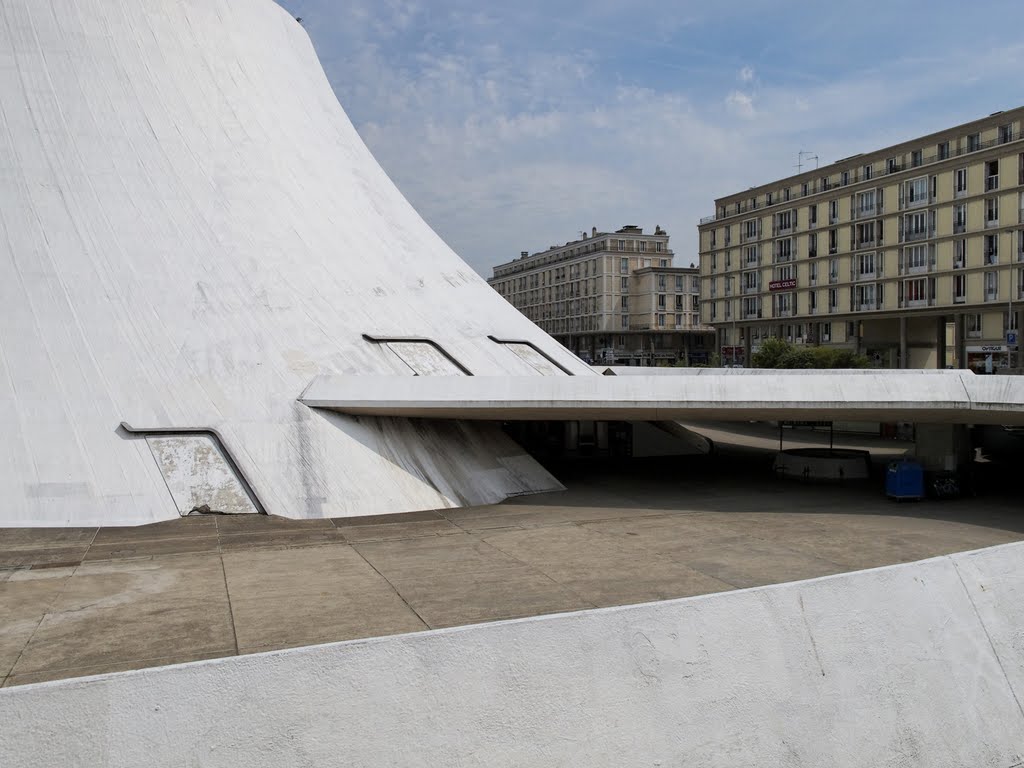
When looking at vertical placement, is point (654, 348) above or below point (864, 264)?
below

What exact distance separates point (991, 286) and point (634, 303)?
137ft

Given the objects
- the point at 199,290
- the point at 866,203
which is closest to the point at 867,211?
the point at 866,203

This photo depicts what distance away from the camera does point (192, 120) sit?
17.7 metres

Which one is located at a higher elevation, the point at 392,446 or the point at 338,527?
the point at 392,446

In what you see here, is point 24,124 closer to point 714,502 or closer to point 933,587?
point 714,502

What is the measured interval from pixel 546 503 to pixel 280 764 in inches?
412

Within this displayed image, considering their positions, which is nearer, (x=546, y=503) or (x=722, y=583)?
(x=722, y=583)

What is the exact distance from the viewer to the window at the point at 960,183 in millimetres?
44037

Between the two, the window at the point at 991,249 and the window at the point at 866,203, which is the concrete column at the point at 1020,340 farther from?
the window at the point at 866,203

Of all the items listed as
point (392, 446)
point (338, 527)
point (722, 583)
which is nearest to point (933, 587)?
point (722, 583)

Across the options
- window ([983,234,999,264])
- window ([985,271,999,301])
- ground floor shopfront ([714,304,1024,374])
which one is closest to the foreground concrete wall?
ground floor shopfront ([714,304,1024,374])

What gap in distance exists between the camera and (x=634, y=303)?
8275 centimetres

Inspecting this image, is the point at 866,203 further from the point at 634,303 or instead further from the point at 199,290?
the point at 199,290

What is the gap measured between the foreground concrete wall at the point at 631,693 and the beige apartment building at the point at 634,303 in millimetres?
69824
